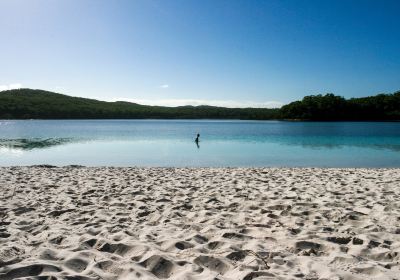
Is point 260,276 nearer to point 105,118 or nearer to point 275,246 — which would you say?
point 275,246

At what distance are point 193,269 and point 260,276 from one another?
872 millimetres

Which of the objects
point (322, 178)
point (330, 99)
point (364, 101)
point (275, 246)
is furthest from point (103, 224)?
point (364, 101)

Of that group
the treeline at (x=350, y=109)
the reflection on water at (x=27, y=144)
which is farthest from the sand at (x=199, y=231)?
the treeline at (x=350, y=109)

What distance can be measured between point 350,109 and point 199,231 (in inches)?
6331

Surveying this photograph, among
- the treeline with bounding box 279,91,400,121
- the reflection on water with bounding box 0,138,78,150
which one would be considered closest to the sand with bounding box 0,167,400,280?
the reflection on water with bounding box 0,138,78,150

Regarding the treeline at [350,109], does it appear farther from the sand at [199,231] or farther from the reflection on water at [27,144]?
the sand at [199,231]

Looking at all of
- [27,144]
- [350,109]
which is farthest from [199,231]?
[350,109]

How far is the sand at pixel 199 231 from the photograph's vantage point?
4.42 metres

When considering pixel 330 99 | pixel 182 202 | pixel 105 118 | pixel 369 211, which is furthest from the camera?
pixel 105 118

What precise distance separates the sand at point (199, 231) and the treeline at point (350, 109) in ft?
493

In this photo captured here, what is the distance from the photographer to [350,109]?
151000mm

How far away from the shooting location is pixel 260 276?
13.7ft

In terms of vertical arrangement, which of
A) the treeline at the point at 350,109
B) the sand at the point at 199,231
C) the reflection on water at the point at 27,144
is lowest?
the reflection on water at the point at 27,144

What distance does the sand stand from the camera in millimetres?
4418
